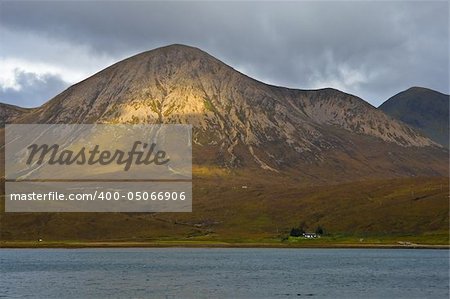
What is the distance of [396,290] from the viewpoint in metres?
86.2

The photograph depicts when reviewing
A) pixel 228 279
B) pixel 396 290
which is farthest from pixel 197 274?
pixel 396 290

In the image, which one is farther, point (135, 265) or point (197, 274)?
point (135, 265)

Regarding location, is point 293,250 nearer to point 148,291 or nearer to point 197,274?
point 197,274

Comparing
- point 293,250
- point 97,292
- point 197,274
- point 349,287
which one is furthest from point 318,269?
point 293,250

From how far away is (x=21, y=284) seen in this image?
9512 centimetres

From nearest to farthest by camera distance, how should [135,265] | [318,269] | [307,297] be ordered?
[307,297], [318,269], [135,265]

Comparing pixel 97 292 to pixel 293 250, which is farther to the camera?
pixel 293 250

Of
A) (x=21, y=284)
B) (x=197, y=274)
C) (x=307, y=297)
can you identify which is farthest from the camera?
(x=197, y=274)

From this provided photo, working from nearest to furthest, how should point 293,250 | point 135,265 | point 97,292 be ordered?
1. point 97,292
2. point 135,265
3. point 293,250

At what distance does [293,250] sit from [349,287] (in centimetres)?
10653

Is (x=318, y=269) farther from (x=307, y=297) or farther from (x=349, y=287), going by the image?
(x=307, y=297)

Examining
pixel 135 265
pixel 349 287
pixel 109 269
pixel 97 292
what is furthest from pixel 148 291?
pixel 135 265

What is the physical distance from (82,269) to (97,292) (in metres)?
40.5

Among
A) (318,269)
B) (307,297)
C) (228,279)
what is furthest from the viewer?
(318,269)
